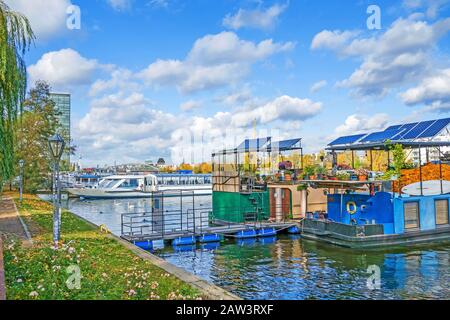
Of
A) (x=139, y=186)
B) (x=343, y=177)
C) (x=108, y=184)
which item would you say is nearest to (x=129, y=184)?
(x=139, y=186)

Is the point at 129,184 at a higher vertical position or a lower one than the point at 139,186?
higher

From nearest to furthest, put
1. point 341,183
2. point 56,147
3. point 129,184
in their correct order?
1. point 56,147
2. point 341,183
3. point 129,184

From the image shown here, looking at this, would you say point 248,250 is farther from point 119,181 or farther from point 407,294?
point 119,181

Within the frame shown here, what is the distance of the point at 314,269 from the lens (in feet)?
52.1

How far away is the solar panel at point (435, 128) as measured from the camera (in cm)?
2394

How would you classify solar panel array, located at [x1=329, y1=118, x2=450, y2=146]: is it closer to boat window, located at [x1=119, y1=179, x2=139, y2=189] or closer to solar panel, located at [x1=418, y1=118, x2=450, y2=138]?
solar panel, located at [x1=418, y1=118, x2=450, y2=138]

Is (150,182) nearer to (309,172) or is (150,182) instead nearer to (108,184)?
(108,184)

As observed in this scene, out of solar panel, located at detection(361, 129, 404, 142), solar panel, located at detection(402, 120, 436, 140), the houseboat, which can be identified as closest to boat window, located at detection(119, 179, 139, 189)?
the houseboat

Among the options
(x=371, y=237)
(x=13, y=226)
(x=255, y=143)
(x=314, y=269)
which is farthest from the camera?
(x=255, y=143)

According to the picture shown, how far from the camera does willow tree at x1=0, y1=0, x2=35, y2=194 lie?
1251 centimetres

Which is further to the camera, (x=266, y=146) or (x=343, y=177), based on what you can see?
(x=266, y=146)

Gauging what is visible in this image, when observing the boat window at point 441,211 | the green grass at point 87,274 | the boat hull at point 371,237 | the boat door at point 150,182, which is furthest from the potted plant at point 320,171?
the boat door at point 150,182

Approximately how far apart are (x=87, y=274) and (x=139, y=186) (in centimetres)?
6166

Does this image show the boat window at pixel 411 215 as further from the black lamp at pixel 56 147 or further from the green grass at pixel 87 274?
the black lamp at pixel 56 147
